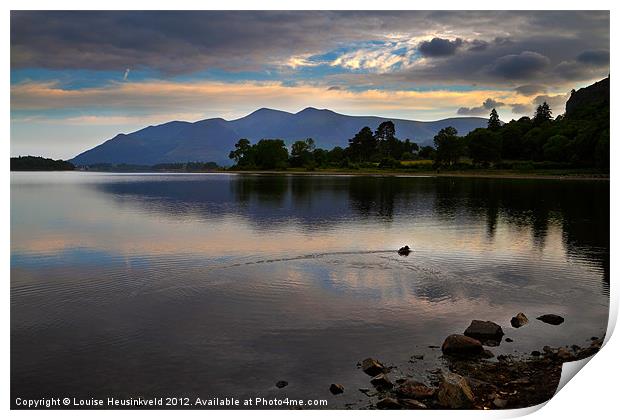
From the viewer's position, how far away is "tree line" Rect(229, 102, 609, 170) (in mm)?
35781

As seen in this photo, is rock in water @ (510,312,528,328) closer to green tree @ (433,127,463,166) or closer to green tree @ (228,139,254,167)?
green tree @ (433,127,463,166)

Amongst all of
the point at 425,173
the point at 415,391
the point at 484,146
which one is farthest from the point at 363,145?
the point at 415,391

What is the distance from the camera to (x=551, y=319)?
42.0 feet

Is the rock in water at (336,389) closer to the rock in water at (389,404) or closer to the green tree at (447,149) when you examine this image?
the rock in water at (389,404)

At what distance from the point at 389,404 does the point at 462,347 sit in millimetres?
2740

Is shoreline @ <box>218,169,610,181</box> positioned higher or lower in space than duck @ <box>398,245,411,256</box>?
higher

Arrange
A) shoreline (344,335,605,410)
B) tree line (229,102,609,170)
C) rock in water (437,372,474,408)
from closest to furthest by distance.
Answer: rock in water (437,372,474,408) → shoreline (344,335,605,410) → tree line (229,102,609,170)

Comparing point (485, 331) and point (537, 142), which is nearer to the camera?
point (485, 331)

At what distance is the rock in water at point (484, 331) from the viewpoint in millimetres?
11430

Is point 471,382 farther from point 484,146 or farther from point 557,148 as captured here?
point 484,146

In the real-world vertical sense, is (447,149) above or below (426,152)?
above

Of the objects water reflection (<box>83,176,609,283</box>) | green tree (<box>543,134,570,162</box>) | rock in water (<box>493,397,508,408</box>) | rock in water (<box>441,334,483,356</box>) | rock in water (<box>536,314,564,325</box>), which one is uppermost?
green tree (<box>543,134,570,162</box>)

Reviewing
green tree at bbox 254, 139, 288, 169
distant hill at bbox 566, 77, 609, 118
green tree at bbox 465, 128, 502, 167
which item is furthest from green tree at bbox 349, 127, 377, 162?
distant hill at bbox 566, 77, 609, 118

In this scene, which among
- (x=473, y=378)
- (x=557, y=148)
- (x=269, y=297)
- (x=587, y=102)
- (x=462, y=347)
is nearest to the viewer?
(x=473, y=378)
